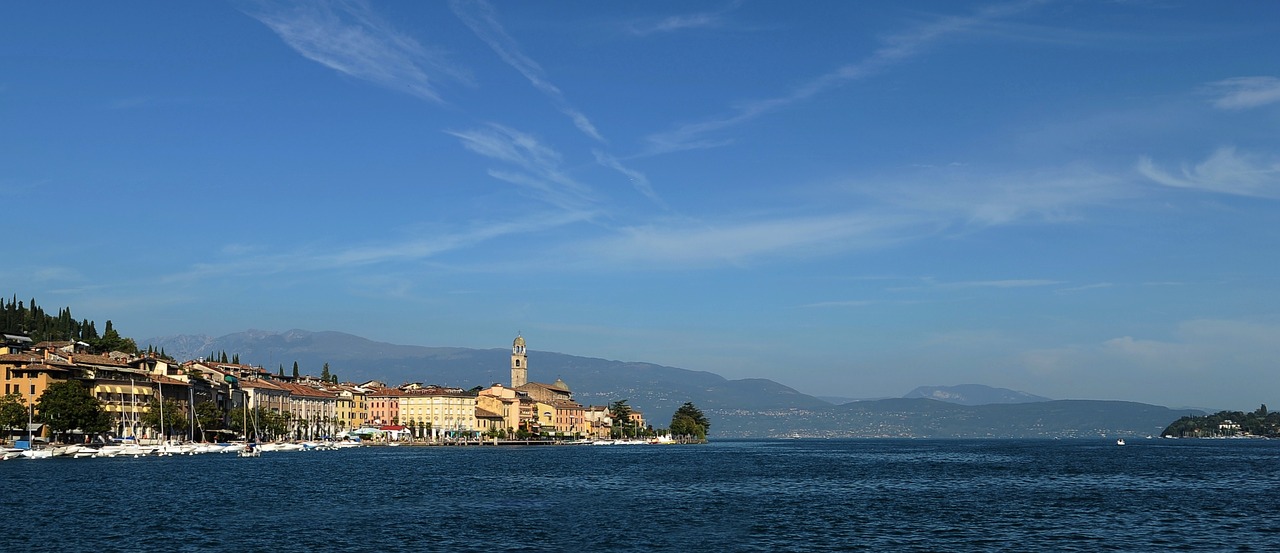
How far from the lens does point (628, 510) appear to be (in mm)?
60969

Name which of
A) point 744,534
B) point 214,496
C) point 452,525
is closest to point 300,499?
point 214,496

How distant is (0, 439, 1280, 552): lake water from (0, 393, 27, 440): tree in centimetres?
3418

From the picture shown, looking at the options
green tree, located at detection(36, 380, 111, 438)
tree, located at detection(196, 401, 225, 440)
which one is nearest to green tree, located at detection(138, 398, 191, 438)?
tree, located at detection(196, 401, 225, 440)

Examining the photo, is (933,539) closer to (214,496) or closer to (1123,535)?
(1123,535)

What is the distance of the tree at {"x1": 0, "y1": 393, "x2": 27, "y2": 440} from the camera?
127938 millimetres

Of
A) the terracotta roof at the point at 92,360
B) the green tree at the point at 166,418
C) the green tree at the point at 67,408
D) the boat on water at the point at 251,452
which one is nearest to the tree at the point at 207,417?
the green tree at the point at 166,418

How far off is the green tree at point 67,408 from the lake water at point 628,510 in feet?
112

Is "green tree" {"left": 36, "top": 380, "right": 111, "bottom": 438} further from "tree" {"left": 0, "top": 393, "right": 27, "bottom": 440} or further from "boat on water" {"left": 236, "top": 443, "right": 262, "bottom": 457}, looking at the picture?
"boat on water" {"left": 236, "top": 443, "right": 262, "bottom": 457}

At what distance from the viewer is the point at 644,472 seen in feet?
339

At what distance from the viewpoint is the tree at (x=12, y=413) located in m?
128

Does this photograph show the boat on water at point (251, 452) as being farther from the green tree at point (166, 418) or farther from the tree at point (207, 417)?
the tree at point (207, 417)

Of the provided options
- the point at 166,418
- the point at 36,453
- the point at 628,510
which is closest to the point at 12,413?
the point at 36,453

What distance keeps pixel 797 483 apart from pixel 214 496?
124ft

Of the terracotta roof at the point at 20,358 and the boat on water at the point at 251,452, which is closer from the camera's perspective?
the boat on water at the point at 251,452
